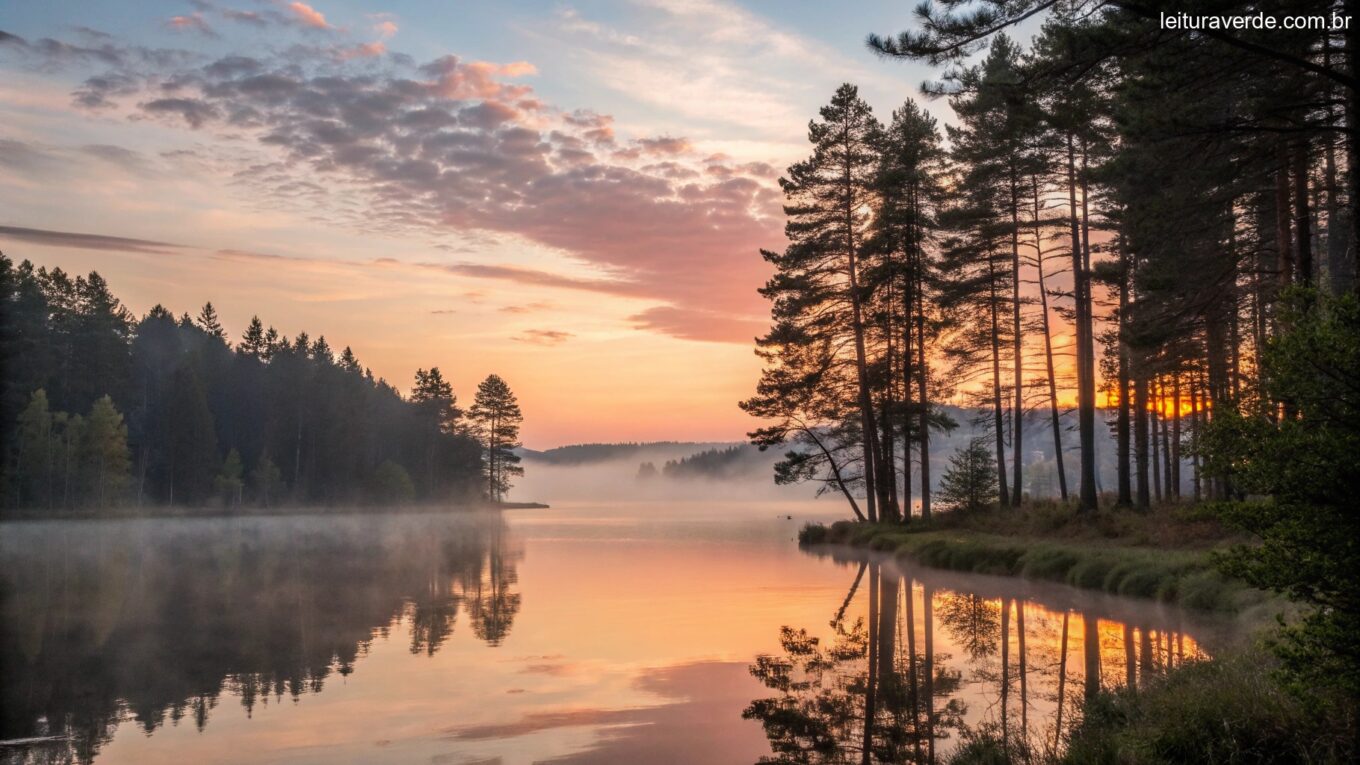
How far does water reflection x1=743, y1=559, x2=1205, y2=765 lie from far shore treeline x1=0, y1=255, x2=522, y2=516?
57195 mm

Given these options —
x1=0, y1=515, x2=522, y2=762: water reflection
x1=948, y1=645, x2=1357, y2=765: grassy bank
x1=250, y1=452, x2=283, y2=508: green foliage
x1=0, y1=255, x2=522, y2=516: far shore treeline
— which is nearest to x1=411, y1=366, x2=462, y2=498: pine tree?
x1=0, y1=255, x2=522, y2=516: far shore treeline

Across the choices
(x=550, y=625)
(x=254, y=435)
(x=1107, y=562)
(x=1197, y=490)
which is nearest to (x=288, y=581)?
(x=550, y=625)

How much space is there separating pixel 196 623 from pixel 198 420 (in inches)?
2751

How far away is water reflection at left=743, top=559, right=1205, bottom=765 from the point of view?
29.6 ft

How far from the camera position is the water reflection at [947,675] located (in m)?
9.02

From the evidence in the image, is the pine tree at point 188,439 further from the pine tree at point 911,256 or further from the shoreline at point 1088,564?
the shoreline at point 1088,564

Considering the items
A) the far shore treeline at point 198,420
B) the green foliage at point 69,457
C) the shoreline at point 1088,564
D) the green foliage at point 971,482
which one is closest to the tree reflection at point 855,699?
the shoreline at point 1088,564

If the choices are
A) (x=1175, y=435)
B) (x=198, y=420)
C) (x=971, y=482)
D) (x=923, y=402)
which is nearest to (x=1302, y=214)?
(x=971, y=482)

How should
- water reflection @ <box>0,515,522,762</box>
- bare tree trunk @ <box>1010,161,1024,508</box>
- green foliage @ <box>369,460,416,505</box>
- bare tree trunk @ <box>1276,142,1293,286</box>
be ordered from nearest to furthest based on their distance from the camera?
1. water reflection @ <box>0,515,522,762</box>
2. bare tree trunk @ <box>1276,142,1293,286</box>
3. bare tree trunk @ <box>1010,161,1024,508</box>
4. green foliage @ <box>369,460,416,505</box>

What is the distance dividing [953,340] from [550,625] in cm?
3057

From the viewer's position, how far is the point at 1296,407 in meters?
6.31

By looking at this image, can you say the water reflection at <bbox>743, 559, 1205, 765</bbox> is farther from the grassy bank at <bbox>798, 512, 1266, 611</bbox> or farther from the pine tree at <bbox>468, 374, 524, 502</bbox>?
the pine tree at <bbox>468, 374, 524, 502</bbox>

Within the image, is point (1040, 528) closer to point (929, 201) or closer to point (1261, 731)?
point (929, 201)

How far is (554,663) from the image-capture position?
1407 centimetres
